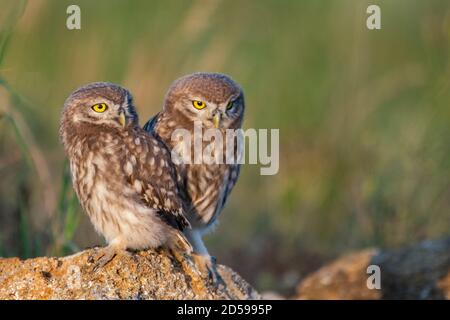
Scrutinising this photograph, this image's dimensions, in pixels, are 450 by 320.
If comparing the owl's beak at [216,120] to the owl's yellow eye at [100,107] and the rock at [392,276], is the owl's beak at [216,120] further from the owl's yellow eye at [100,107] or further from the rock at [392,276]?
the rock at [392,276]

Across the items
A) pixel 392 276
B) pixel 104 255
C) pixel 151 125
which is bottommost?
pixel 392 276

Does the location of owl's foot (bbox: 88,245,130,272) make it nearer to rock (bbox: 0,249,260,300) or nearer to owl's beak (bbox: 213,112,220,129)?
rock (bbox: 0,249,260,300)

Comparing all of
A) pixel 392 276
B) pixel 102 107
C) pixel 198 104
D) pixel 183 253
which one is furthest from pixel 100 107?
pixel 392 276

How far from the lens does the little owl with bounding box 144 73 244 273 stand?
4.95 metres

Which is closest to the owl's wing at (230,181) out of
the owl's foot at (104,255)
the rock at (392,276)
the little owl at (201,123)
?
the little owl at (201,123)

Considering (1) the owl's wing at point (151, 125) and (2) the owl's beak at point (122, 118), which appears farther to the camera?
(1) the owl's wing at point (151, 125)

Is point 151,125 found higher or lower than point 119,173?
higher

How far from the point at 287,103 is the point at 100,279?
5061mm

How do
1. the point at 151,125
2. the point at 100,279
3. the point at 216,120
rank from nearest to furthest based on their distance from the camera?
the point at 100,279
the point at 216,120
the point at 151,125

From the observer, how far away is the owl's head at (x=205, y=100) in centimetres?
494

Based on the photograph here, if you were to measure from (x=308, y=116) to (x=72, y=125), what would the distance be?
453cm

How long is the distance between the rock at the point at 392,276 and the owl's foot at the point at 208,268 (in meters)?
1.43

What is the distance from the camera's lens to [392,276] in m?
6.10

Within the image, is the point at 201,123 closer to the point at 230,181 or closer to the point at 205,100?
the point at 205,100
